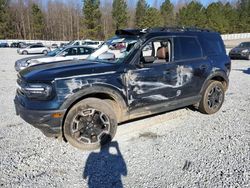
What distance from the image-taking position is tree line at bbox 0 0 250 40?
6194 centimetres

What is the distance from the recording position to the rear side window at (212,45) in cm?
588

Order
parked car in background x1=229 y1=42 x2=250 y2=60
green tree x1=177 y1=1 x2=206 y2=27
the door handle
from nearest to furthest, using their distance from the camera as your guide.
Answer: the door handle < parked car in background x1=229 y1=42 x2=250 y2=60 < green tree x1=177 y1=1 x2=206 y2=27

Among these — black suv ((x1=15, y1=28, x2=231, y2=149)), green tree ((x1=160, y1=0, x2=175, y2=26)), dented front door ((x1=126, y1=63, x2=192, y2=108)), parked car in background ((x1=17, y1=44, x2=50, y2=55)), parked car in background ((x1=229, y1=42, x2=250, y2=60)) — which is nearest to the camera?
black suv ((x1=15, y1=28, x2=231, y2=149))

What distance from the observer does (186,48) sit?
17.9 feet

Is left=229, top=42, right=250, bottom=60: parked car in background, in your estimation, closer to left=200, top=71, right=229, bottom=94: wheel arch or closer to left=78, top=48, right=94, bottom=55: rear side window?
left=78, top=48, right=94, bottom=55: rear side window

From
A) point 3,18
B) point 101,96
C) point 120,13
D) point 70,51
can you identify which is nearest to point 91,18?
point 120,13

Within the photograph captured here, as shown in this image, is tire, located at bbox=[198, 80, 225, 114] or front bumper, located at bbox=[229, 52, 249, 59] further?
Answer: front bumper, located at bbox=[229, 52, 249, 59]

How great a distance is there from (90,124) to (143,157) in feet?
3.55

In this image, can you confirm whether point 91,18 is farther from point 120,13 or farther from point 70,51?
point 70,51

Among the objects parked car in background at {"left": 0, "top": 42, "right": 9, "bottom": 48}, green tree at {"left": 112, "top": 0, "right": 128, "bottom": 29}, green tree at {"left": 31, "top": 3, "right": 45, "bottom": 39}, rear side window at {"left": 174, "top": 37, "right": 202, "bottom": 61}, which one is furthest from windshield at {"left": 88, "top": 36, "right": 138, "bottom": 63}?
green tree at {"left": 31, "top": 3, "right": 45, "bottom": 39}

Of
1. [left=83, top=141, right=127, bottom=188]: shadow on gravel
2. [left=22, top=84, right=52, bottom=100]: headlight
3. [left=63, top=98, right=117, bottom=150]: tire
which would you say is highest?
[left=22, top=84, right=52, bottom=100]: headlight

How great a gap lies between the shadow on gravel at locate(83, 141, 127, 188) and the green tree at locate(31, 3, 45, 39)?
7045cm

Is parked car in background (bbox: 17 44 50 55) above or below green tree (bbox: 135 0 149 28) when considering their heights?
below

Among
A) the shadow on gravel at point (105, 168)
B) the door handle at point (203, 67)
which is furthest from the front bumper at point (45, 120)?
the door handle at point (203, 67)
